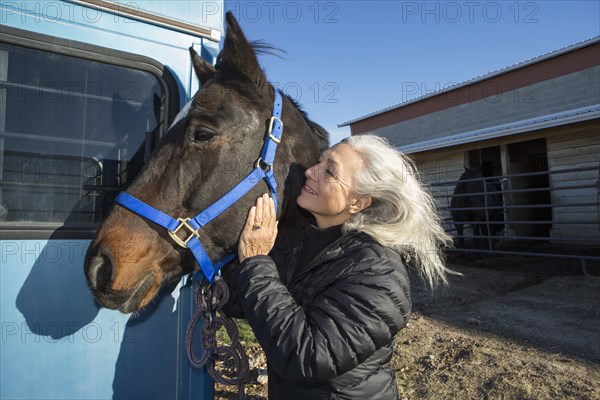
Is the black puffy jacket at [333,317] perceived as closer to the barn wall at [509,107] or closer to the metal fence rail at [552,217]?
the metal fence rail at [552,217]

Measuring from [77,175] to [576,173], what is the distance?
10.5 m

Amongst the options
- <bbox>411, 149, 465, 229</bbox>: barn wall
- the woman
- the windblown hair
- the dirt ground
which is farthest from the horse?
the woman

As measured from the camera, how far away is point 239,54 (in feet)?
6.10

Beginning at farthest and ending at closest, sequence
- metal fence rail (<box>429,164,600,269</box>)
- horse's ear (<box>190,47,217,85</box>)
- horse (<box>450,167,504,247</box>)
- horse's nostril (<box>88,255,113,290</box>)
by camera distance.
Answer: horse (<box>450,167,504,247</box>) → metal fence rail (<box>429,164,600,269</box>) → horse's ear (<box>190,47,217,85</box>) → horse's nostril (<box>88,255,113,290</box>)

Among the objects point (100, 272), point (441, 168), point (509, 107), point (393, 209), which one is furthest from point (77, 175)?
point (509, 107)

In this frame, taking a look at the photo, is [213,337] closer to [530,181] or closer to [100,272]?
[100,272]

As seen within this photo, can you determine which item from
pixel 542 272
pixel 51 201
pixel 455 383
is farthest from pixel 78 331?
pixel 542 272

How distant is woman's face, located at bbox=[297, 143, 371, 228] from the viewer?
1.72m

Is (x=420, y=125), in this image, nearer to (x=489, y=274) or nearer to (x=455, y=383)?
(x=489, y=274)

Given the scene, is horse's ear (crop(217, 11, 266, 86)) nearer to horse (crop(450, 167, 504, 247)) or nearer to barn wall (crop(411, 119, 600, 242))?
barn wall (crop(411, 119, 600, 242))

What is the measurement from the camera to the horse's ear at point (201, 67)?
2.25 metres

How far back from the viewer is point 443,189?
12180 mm

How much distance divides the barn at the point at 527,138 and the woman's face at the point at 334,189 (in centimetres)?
662

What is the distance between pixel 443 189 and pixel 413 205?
11.2m
